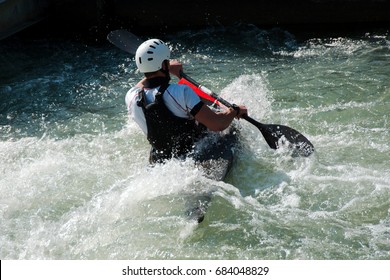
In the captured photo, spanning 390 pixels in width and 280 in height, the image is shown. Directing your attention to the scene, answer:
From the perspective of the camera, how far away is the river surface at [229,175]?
5.21 meters

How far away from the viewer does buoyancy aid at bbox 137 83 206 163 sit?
218 inches

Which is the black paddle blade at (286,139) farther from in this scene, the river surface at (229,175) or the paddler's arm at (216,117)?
the paddler's arm at (216,117)

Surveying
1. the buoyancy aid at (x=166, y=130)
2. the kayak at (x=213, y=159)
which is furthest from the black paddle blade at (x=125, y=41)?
the buoyancy aid at (x=166, y=130)

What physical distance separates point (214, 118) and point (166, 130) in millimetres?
451

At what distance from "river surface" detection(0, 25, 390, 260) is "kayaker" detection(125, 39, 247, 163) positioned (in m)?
0.25

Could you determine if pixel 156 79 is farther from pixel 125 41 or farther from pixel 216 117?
pixel 125 41

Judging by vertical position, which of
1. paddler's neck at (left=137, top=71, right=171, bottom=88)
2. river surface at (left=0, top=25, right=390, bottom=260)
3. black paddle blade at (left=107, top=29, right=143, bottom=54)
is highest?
paddler's neck at (left=137, top=71, right=171, bottom=88)

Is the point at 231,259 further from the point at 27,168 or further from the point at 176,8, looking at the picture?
the point at 176,8

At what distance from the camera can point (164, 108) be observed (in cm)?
555

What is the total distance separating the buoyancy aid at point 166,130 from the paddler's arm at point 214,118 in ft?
0.55

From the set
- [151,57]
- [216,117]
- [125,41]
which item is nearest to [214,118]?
[216,117]

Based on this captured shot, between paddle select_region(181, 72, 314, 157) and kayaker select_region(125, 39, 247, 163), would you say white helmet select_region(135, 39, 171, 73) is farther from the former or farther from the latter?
paddle select_region(181, 72, 314, 157)

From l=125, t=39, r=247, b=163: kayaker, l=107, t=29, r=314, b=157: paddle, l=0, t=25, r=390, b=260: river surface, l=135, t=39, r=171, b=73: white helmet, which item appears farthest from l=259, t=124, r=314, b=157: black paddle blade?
l=135, t=39, r=171, b=73: white helmet

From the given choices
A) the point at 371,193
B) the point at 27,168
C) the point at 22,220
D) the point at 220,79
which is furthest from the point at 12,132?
the point at 371,193
